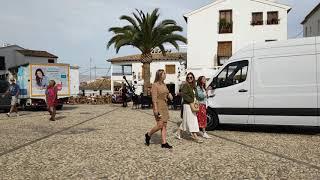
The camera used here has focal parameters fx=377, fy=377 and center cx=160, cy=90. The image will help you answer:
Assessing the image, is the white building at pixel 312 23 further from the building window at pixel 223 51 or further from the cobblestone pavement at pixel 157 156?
the cobblestone pavement at pixel 157 156

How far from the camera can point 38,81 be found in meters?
21.7

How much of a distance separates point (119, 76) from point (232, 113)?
4575cm

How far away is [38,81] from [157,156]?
16130 mm

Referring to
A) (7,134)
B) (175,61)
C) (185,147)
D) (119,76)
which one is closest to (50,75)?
(7,134)

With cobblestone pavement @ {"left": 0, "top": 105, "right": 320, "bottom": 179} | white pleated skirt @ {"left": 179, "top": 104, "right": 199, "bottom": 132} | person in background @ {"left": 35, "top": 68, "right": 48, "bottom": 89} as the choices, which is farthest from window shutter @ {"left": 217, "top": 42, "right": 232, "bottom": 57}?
white pleated skirt @ {"left": 179, "top": 104, "right": 199, "bottom": 132}

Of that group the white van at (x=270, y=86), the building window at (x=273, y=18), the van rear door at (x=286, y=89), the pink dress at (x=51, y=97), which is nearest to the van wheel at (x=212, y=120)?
the white van at (x=270, y=86)

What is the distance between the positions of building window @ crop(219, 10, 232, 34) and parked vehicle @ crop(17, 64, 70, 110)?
16397 mm

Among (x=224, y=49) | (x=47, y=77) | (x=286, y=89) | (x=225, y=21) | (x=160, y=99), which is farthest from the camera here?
(x=224, y=49)

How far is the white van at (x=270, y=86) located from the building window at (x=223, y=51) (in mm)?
23515

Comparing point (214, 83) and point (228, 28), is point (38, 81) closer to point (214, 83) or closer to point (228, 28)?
point (214, 83)

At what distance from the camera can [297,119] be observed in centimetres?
981

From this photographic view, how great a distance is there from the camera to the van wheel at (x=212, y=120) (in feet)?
35.7

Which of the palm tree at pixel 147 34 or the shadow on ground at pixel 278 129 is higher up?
the palm tree at pixel 147 34

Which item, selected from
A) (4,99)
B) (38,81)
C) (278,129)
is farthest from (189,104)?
(38,81)
